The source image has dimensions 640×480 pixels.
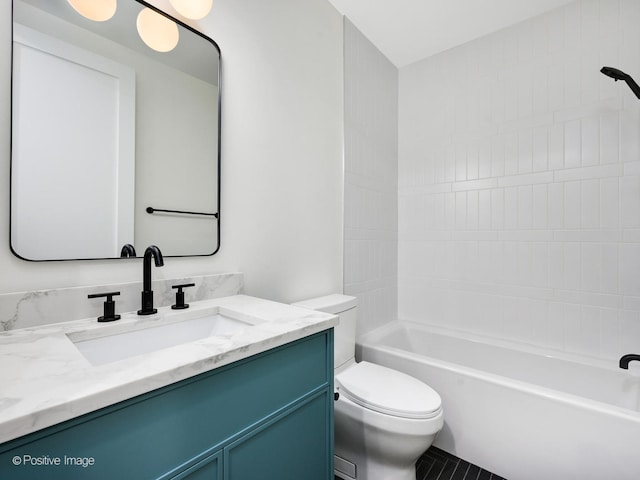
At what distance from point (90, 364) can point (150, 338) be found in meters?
0.35

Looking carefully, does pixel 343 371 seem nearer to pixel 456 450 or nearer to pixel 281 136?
pixel 456 450

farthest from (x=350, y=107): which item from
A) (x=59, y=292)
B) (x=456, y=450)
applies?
(x=456, y=450)

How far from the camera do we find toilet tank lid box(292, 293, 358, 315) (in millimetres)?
1630

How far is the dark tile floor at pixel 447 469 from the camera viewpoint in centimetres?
159

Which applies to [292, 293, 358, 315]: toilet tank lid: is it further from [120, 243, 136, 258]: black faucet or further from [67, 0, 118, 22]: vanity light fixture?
[67, 0, 118, 22]: vanity light fixture

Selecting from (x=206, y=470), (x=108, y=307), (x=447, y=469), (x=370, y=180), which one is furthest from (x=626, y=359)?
(x=108, y=307)

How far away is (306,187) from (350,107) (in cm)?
75

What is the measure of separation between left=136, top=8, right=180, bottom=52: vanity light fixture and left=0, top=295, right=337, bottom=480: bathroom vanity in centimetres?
100

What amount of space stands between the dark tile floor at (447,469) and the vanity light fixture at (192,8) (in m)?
2.30

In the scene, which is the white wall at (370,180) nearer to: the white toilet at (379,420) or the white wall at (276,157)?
the white wall at (276,157)

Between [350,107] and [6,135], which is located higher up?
[350,107]

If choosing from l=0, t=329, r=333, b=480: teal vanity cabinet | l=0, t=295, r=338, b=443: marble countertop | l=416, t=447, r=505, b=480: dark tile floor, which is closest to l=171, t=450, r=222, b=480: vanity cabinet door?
l=0, t=329, r=333, b=480: teal vanity cabinet

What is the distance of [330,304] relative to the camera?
5.53 feet

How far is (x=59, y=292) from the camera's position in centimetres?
94
